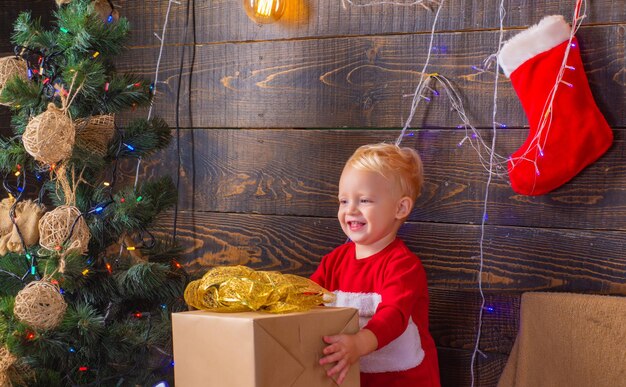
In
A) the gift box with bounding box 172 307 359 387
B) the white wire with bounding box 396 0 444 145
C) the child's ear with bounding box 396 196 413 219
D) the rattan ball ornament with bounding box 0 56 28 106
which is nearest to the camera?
the gift box with bounding box 172 307 359 387

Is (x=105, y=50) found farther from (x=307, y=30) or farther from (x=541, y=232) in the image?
(x=541, y=232)

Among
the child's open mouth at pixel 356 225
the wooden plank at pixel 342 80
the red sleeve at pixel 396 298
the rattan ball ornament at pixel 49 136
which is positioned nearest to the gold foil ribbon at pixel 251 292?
the red sleeve at pixel 396 298

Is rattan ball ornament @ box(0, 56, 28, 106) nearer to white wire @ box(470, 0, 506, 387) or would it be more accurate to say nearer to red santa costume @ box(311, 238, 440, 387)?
red santa costume @ box(311, 238, 440, 387)

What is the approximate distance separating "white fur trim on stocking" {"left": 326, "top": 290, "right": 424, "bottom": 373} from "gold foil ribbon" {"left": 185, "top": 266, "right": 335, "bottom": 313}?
0.23m

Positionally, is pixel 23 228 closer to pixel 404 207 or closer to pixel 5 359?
pixel 5 359

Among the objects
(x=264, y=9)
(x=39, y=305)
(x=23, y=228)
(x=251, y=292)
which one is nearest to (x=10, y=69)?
(x=23, y=228)

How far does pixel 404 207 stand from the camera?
169cm

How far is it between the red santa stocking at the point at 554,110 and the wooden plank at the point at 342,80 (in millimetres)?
50

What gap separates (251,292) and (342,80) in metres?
0.75

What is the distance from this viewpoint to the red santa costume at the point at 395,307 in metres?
1.58

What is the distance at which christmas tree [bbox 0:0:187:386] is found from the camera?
1.52 meters

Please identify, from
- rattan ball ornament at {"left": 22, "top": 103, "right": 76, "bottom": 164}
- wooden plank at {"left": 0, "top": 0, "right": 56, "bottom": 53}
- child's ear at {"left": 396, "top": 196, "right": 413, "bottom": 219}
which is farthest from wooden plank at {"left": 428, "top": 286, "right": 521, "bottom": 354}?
Result: wooden plank at {"left": 0, "top": 0, "right": 56, "bottom": 53}

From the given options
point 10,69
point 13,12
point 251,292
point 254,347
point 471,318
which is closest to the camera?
point 254,347

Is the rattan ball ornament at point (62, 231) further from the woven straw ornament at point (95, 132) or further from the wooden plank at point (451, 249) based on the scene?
the wooden plank at point (451, 249)
